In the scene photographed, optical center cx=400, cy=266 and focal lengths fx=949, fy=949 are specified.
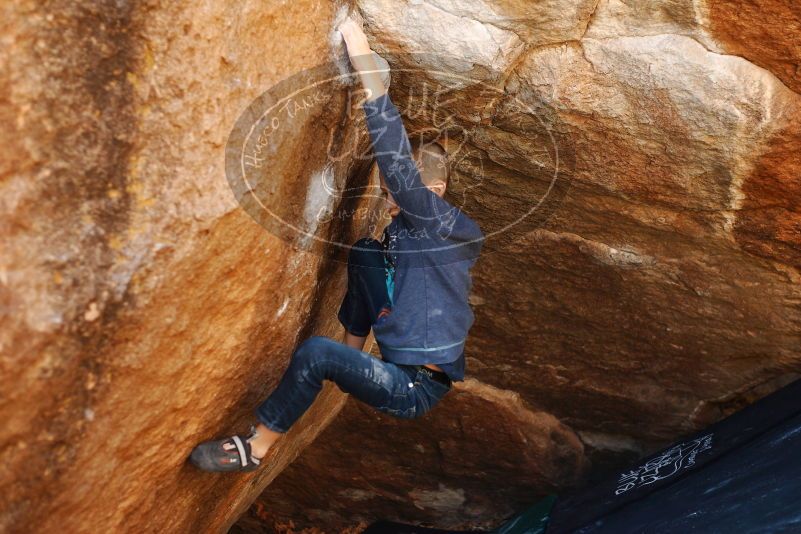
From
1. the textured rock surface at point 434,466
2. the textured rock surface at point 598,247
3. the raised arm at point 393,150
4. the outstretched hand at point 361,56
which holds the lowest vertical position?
the textured rock surface at point 434,466

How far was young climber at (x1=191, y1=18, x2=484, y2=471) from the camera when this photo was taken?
2.65 metres

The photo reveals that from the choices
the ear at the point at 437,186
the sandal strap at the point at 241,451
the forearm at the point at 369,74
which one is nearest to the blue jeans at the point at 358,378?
the sandal strap at the point at 241,451

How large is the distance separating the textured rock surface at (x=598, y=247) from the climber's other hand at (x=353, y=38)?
0.13 metres

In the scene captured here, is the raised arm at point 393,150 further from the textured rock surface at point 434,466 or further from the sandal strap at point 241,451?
the textured rock surface at point 434,466

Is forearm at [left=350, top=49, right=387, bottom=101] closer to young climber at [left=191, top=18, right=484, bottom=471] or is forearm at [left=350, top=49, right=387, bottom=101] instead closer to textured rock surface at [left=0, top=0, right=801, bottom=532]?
young climber at [left=191, top=18, right=484, bottom=471]

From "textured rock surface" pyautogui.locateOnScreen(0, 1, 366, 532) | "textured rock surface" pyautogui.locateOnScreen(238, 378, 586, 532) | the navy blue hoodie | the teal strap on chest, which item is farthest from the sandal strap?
"textured rock surface" pyautogui.locateOnScreen(238, 378, 586, 532)

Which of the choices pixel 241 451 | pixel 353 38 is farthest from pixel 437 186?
pixel 241 451

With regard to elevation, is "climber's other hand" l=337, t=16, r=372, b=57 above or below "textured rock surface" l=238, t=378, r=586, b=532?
above

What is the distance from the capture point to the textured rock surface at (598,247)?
9.30ft

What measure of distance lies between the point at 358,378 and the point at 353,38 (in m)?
0.96

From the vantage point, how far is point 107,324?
7.24ft

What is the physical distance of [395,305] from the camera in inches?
114

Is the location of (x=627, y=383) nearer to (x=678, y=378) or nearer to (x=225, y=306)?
(x=678, y=378)

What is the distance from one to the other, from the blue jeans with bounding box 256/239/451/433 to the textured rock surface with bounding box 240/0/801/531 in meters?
0.61
